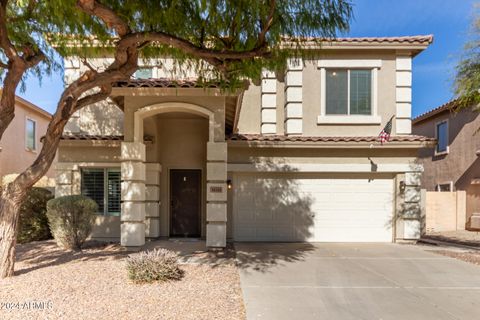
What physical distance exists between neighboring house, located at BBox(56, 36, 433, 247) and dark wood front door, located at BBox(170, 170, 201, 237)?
0.03m

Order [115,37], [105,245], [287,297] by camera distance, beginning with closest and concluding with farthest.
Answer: [287,297] → [115,37] → [105,245]

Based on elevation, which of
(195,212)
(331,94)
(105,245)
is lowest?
(105,245)

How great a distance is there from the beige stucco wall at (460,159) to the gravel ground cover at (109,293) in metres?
12.6

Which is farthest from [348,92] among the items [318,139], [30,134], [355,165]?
[30,134]

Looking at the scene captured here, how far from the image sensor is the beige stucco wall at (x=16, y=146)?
17141 millimetres

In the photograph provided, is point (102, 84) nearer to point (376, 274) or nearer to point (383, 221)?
point (376, 274)

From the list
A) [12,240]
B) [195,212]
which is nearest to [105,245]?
[195,212]

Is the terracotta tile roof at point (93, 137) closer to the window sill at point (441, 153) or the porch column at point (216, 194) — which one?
the porch column at point (216, 194)

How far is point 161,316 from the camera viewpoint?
16.0 feet

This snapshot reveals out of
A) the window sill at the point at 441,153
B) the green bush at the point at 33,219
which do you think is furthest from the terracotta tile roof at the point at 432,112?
the green bush at the point at 33,219

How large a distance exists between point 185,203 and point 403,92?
8.57m

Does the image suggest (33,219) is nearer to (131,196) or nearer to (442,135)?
(131,196)

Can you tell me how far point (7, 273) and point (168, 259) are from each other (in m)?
2.97

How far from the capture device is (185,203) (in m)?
12.1
